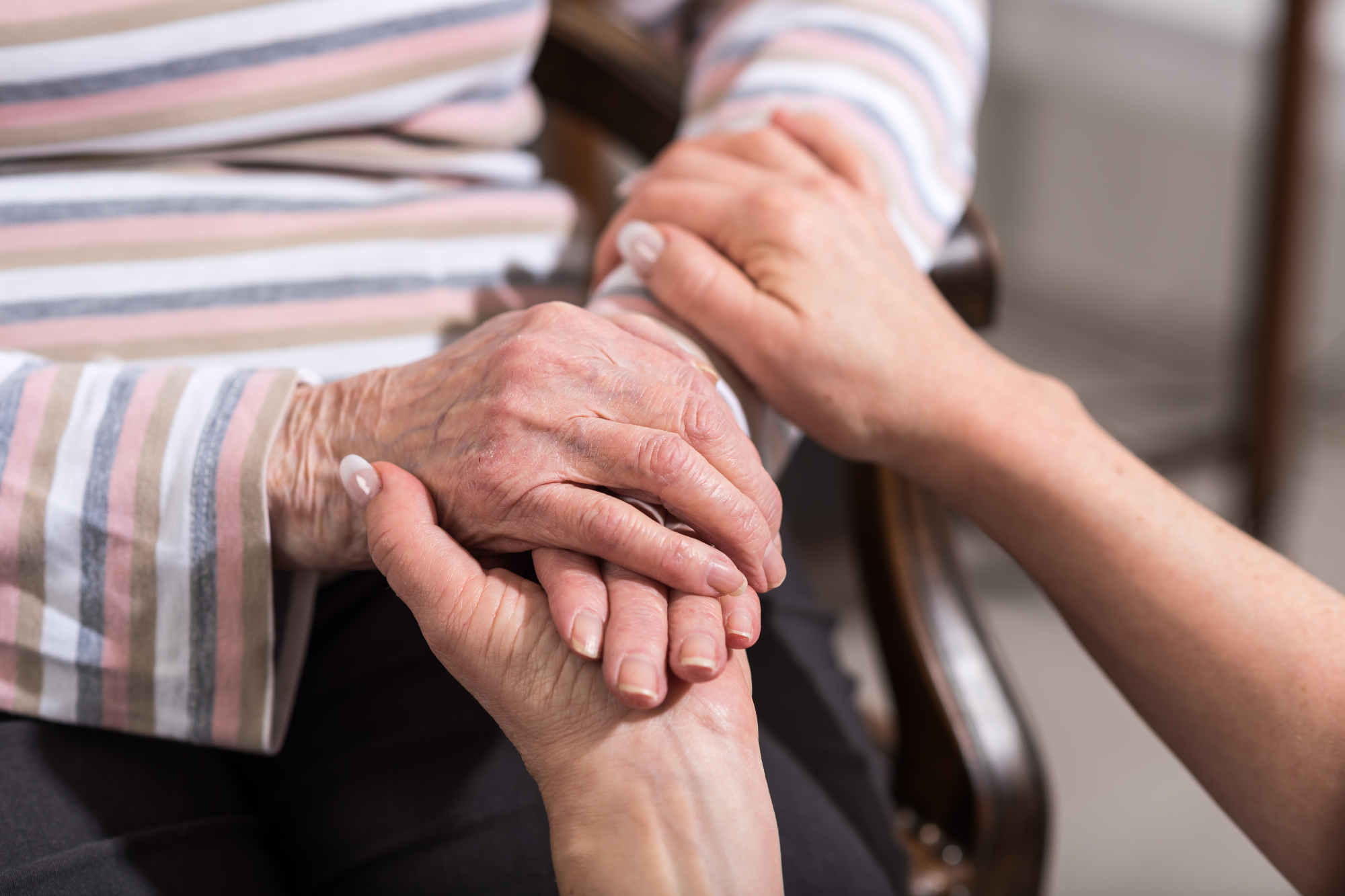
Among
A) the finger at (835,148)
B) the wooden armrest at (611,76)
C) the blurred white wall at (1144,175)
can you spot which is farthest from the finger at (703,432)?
the blurred white wall at (1144,175)

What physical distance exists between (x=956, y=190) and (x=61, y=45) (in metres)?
0.51

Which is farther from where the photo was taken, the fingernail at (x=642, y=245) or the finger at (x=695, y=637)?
the fingernail at (x=642, y=245)

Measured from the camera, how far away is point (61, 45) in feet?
1.68

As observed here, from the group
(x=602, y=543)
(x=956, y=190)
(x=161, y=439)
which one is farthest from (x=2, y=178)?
(x=956, y=190)

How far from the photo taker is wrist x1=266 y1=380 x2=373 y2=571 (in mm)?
455

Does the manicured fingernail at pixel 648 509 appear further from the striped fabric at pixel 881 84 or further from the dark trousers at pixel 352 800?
the striped fabric at pixel 881 84

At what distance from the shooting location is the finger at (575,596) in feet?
1.23

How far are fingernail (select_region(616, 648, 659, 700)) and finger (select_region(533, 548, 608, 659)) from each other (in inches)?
0.6

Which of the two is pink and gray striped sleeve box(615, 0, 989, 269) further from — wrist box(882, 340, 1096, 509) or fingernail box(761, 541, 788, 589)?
fingernail box(761, 541, 788, 589)

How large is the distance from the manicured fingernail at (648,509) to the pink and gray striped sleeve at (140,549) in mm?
161

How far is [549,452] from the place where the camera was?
0.42 m

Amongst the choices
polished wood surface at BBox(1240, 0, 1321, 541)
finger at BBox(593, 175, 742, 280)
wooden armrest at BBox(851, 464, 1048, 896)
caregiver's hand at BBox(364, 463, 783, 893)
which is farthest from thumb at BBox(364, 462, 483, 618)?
polished wood surface at BBox(1240, 0, 1321, 541)

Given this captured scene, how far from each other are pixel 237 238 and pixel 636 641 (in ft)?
1.15

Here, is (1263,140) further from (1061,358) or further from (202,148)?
(202,148)
